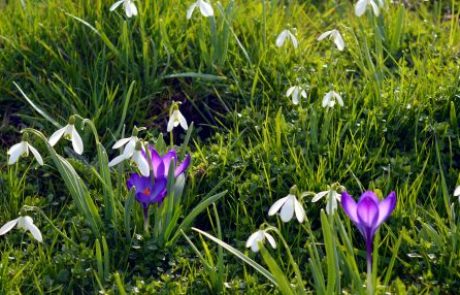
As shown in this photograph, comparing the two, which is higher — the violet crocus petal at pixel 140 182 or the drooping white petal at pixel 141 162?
the drooping white petal at pixel 141 162

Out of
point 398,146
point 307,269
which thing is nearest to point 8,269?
point 307,269

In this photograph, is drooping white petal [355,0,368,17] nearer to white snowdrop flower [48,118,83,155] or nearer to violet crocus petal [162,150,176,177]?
violet crocus petal [162,150,176,177]

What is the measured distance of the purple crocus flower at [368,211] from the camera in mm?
2197

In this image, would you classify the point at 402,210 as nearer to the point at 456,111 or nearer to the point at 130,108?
the point at 456,111

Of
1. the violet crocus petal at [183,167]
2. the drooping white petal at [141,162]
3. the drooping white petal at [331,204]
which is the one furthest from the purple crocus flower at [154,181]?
the drooping white petal at [331,204]

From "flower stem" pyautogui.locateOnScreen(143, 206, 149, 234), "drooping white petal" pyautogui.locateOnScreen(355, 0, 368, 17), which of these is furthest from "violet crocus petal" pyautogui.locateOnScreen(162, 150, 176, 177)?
"drooping white petal" pyautogui.locateOnScreen(355, 0, 368, 17)

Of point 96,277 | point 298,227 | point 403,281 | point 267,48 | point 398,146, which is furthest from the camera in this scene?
point 267,48

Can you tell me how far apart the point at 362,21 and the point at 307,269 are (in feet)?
4.58

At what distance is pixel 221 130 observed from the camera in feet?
10.4

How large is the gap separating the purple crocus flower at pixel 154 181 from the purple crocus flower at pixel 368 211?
56cm

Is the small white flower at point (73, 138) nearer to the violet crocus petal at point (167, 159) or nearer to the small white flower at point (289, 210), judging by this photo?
the violet crocus petal at point (167, 159)

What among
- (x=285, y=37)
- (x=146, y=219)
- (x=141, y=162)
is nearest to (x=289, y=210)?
(x=141, y=162)

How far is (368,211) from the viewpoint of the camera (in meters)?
2.20

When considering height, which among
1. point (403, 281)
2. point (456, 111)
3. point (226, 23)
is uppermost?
point (226, 23)
